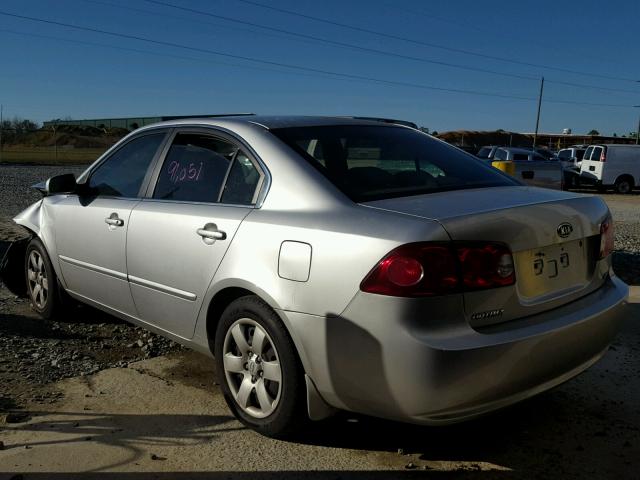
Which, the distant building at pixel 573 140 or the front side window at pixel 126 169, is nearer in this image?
the front side window at pixel 126 169

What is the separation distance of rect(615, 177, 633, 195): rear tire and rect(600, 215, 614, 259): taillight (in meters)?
23.9

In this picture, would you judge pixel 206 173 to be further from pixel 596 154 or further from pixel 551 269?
pixel 596 154

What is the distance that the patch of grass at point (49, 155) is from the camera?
40.4m

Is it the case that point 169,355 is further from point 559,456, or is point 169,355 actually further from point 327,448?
point 559,456

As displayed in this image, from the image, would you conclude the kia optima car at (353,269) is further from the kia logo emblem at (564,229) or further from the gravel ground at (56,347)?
the gravel ground at (56,347)

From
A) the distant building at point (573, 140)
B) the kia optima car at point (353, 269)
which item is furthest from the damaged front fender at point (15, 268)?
the distant building at point (573, 140)

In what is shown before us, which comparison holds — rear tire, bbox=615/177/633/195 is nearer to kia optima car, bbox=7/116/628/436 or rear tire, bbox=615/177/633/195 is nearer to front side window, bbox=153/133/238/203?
kia optima car, bbox=7/116/628/436

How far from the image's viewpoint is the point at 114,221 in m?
4.02

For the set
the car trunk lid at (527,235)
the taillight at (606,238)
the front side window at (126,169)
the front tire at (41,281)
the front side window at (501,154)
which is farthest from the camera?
the front side window at (501,154)

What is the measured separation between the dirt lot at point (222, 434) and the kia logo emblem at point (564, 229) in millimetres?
1030

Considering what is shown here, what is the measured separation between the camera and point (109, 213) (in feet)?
13.5

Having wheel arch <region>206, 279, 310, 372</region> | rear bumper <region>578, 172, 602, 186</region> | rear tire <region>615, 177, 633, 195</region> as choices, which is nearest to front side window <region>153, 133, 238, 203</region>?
wheel arch <region>206, 279, 310, 372</region>

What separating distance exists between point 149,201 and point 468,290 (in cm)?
211

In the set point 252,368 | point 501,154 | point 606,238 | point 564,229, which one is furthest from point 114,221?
point 501,154
